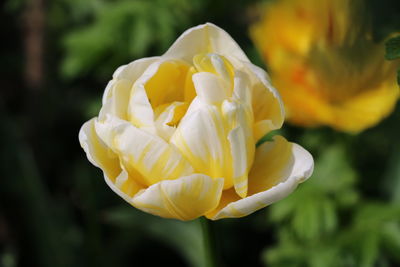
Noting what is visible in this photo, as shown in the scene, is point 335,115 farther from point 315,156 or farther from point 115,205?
point 115,205

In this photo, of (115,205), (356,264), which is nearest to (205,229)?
(356,264)

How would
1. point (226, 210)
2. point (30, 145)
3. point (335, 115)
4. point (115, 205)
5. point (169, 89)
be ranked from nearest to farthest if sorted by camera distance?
point (226, 210) → point (169, 89) → point (335, 115) → point (115, 205) → point (30, 145)

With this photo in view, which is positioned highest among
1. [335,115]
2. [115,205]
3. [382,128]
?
[335,115]

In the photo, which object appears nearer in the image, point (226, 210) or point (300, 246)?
point (226, 210)

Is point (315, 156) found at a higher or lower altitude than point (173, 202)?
lower

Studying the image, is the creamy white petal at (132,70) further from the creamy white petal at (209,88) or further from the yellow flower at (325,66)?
the yellow flower at (325,66)

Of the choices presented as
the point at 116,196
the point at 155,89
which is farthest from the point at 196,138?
the point at 116,196

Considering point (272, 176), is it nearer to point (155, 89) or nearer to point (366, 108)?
point (155, 89)

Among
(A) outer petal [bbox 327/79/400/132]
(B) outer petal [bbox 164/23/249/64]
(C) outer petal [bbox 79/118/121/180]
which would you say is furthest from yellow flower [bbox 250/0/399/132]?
(C) outer petal [bbox 79/118/121/180]

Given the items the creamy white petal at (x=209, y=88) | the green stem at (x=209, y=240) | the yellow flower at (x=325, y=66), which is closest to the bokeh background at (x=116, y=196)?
the yellow flower at (x=325, y=66)
